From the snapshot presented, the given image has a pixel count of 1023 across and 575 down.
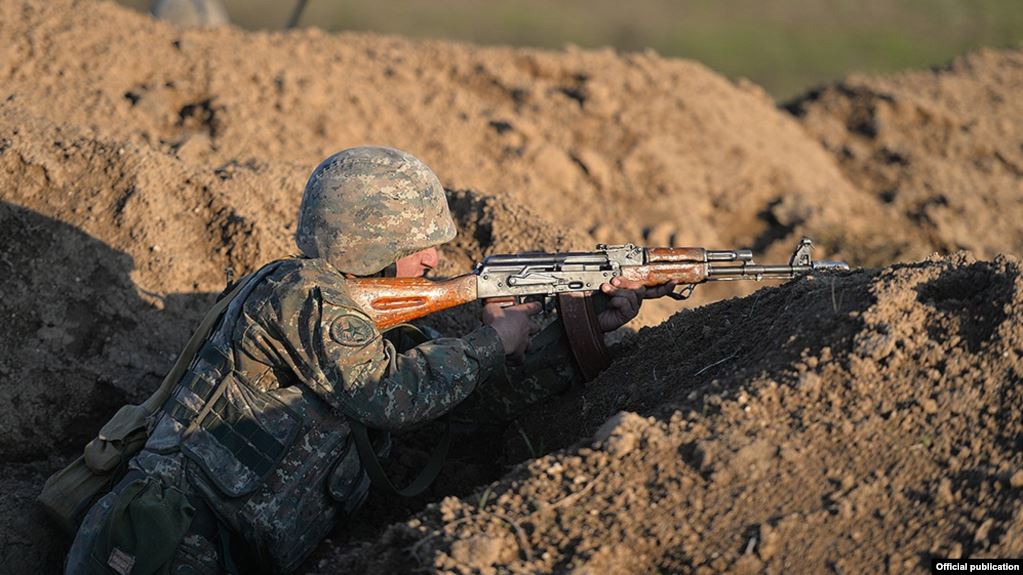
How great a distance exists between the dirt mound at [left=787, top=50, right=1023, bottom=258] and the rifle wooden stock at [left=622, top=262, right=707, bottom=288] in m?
6.30

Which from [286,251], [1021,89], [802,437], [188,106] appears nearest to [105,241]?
[286,251]

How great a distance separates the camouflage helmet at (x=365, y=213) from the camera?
5109mm

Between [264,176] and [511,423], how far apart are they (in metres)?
2.88

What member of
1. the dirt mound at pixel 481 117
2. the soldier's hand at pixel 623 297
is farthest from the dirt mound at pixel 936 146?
the soldier's hand at pixel 623 297

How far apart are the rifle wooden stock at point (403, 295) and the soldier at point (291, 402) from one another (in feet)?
0.33

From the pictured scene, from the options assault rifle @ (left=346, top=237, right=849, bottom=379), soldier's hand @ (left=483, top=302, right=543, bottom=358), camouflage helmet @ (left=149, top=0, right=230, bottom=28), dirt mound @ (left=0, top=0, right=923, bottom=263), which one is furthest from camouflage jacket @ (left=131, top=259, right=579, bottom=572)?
camouflage helmet @ (left=149, top=0, right=230, bottom=28)

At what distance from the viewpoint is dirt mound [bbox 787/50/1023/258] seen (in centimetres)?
1158

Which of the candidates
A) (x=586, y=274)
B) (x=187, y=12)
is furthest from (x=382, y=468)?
(x=187, y=12)

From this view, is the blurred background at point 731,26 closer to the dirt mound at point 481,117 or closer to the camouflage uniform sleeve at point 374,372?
the dirt mound at point 481,117

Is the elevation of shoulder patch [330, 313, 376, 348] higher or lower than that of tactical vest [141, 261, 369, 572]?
higher

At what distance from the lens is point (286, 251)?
6.92 metres

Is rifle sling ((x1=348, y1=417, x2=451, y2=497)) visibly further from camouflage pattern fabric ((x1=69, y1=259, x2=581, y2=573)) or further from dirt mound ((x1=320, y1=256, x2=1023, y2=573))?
dirt mound ((x1=320, y1=256, x2=1023, y2=573))

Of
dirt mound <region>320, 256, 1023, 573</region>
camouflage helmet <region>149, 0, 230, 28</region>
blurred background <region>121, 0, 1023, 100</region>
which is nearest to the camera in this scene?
dirt mound <region>320, 256, 1023, 573</region>

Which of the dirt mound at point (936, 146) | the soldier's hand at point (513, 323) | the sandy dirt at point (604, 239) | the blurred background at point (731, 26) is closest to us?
the sandy dirt at point (604, 239)
